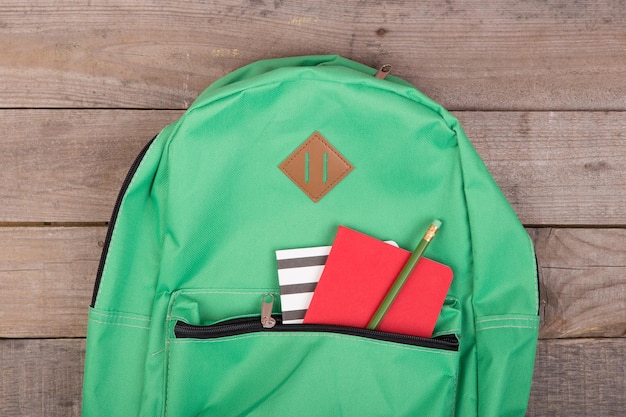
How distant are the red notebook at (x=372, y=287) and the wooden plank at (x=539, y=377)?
26 centimetres

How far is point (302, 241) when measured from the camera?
64 centimetres

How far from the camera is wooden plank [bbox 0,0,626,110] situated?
0.75 meters

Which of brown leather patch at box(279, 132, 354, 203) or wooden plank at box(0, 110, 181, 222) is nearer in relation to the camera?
brown leather patch at box(279, 132, 354, 203)

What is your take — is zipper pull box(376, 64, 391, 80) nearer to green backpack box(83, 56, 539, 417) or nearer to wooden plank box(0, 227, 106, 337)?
green backpack box(83, 56, 539, 417)

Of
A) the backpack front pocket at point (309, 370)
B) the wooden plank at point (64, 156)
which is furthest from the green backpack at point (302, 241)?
the wooden plank at point (64, 156)

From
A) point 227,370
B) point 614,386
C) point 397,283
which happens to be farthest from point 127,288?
point 614,386

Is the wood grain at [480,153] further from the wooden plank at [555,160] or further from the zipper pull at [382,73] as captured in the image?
the zipper pull at [382,73]

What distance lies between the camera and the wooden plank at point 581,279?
0.78m

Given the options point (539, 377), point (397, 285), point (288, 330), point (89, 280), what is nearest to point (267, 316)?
point (288, 330)

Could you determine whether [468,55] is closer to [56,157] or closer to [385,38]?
[385,38]

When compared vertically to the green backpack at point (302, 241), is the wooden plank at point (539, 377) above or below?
below

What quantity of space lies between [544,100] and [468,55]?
0.13 meters

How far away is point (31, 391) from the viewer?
77cm

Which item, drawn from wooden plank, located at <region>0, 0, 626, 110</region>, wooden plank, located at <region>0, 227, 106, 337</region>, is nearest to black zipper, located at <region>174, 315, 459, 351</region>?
wooden plank, located at <region>0, 227, 106, 337</region>
